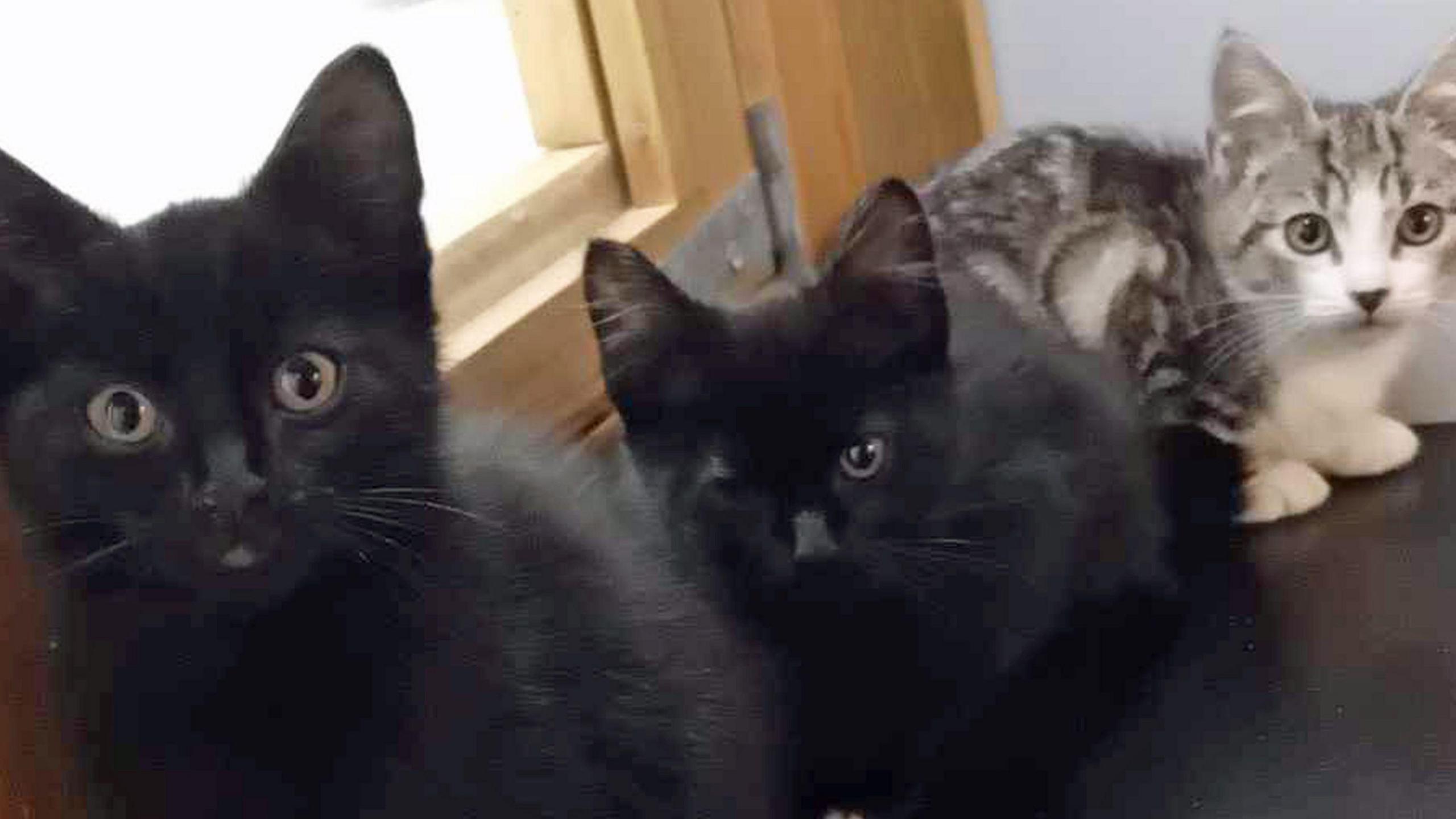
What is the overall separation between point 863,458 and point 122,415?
40cm

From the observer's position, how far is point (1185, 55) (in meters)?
1.38

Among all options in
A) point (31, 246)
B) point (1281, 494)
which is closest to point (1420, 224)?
point (1281, 494)

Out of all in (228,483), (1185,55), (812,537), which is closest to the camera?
(228,483)

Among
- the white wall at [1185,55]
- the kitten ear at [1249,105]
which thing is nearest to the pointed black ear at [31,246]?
the kitten ear at [1249,105]

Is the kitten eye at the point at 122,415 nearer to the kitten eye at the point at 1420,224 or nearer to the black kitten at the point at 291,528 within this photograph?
the black kitten at the point at 291,528

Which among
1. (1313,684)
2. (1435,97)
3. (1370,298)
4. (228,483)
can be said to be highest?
(228,483)

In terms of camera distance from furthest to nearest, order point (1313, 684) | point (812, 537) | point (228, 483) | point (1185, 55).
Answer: point (1185, 55), point (1313, 684), point (812, 537), point (228, 483)

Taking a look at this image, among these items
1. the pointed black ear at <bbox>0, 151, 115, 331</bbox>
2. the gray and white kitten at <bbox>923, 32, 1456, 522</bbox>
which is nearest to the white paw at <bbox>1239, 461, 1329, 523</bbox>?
the gray and white kitten at <bbox>923, 32, 1456, 522</bbox>

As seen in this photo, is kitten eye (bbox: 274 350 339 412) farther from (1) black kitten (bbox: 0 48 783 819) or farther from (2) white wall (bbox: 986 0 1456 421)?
(2) white wall (bbox: 986 0 1456 421)

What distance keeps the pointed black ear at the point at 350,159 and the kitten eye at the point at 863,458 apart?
0.29 metres

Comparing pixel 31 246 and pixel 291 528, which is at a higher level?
pixel 31 246

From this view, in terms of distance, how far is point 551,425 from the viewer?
1058 mm

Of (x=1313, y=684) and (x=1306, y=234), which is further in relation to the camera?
(x=1306, y=234)

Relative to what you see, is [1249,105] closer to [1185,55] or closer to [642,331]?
[1185,55]
